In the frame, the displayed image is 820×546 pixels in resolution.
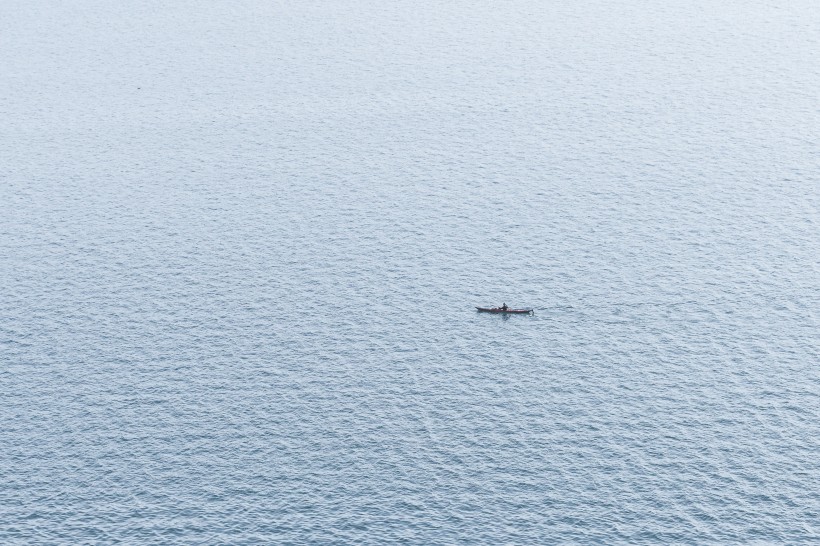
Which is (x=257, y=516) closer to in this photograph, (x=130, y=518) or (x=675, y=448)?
(x=130, y=518)

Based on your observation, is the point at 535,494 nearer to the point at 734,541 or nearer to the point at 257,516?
the point at 734,541

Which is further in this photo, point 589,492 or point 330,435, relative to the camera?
point 330,435

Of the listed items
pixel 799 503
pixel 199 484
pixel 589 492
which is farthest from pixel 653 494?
pixel 199 484

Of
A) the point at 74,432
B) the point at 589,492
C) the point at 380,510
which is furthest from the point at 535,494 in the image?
the point at 74,432

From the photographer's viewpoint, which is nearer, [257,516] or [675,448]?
[257,516]

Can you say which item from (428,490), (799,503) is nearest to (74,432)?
(428,490)

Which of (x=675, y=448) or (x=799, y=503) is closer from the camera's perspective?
(x=799, y=503)

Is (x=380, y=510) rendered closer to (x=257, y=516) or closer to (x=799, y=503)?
(x=257, y=516)
